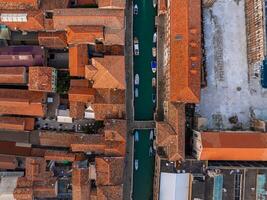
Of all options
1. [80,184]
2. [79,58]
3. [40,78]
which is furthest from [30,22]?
[80,184]

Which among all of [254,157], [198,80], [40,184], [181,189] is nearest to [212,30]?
[198,80]

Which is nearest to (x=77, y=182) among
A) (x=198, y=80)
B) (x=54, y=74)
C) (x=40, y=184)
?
(x=40, y=184)

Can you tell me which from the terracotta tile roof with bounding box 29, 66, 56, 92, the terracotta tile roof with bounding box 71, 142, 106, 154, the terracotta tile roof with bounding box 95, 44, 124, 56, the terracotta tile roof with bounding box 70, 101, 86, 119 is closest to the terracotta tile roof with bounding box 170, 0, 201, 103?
the terracotta tile roof with bounding box 95, 44, 124, 56

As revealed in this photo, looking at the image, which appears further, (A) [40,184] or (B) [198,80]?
(A) [40,184]

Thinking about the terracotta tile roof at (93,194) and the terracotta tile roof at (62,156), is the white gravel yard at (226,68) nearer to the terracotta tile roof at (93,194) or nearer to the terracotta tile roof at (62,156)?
the terracotta tile roof at (62,156)

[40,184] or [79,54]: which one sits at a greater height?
[79,54]

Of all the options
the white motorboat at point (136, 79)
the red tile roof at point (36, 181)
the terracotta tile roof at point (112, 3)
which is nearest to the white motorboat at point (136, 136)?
the white motorboat at point (136, 79)

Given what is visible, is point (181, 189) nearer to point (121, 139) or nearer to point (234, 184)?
point (234, 184)

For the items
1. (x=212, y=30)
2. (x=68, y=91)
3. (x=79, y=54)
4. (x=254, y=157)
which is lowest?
(x=254, y=157)
